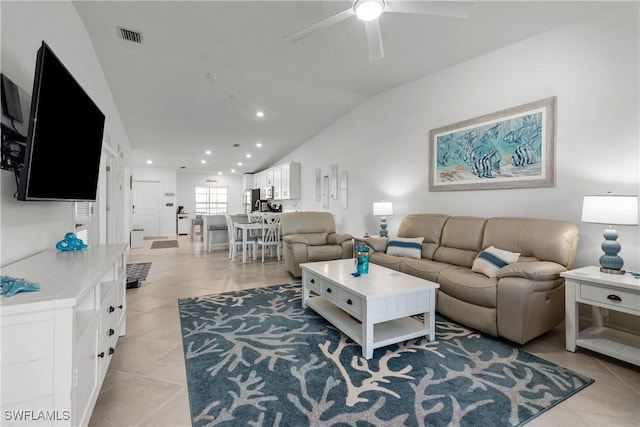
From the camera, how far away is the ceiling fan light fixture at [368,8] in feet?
6.77

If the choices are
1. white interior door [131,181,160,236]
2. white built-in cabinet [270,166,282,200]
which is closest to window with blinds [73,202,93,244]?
white built-in cabinet [270,166,282,200]

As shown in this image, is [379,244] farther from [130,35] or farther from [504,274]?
[130,35]

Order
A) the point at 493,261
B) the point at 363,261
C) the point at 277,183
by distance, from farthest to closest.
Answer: the point at 277,183, the point at 363,261, the point at 493,261

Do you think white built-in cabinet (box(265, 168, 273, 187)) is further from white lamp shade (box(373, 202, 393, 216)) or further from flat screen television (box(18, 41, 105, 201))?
flat screen television (box(18, 41, 105, 201))

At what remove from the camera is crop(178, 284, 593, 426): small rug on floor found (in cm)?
155

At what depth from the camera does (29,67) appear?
1.70m

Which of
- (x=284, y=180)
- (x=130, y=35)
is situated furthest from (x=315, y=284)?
(x=284, y=180)

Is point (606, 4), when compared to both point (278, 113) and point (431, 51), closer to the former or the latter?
point (431, 51)

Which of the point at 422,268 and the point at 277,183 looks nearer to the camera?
the point at 422,268

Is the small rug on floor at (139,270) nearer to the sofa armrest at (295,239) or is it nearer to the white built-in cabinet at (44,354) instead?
the sofa armrest at (295,239)

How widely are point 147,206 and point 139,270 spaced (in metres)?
6.31

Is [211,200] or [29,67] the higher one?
[29,67]

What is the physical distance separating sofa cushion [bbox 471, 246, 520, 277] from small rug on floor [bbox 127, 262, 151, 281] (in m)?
4.47

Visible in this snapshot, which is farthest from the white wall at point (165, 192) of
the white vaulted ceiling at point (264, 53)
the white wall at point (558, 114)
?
the white wall at point (558, 114)
